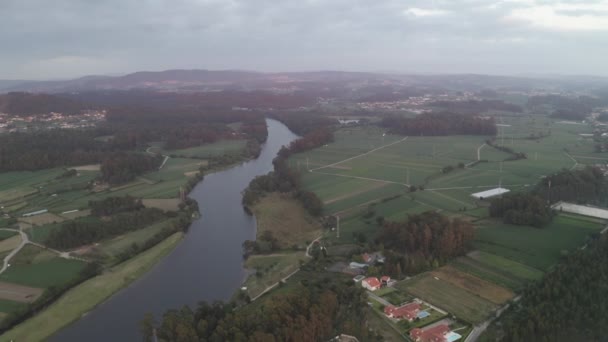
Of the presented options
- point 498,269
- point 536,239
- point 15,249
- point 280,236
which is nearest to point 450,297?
point 498,269

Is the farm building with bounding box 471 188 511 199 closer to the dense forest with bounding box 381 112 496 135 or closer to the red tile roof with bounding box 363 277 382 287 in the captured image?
the red tile roof with bounding box 363 277 382 287

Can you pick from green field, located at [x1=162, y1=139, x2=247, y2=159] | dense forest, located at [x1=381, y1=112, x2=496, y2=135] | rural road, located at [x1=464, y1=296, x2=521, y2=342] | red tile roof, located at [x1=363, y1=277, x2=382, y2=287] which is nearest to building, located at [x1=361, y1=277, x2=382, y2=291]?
red tile roof, located at [x1=363, y1=277, x2=382, y2=287]

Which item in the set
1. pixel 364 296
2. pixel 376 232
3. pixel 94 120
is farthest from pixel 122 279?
pixel 94 120

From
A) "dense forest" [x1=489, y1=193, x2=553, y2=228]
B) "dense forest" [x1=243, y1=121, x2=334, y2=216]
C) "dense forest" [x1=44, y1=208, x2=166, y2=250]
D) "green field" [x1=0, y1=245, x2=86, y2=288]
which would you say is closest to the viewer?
"green field" [x1=0, y1=245, x2=86, y2=288]

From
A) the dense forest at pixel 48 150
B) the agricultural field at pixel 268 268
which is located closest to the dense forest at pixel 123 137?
the dense forest at pixel 48 150

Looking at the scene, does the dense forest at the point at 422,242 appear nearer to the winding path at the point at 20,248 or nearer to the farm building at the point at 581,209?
the farm building at the point at 581,209

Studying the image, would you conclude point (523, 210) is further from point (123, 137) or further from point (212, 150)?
point (123, 137)
